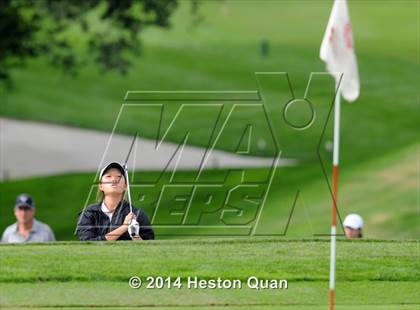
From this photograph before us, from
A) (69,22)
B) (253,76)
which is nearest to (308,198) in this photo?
(69,22)

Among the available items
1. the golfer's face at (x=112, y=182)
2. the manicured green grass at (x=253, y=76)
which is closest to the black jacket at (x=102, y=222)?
the golfer's face at (x=112, y=182)

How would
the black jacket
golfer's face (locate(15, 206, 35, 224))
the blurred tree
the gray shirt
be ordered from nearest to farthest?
the black jacket, the gray shirt, golfer's face (locate(15, 206, 35, 224)), the blurred tree

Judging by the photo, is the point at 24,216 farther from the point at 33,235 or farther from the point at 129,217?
the point at 129,217

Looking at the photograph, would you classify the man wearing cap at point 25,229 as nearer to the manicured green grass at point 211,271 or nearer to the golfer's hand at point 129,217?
the manicured green grass at point 211,271

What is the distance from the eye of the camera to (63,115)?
45219mm

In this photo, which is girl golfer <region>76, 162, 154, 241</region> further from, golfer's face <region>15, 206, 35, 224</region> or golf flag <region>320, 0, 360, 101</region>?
golfer's face <region>15, 206, 35, 224</region>

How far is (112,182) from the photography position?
10.8 meters

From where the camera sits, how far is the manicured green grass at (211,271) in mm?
10156

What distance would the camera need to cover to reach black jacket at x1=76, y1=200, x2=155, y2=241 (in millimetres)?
10844

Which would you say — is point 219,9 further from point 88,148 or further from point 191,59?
point 88,148

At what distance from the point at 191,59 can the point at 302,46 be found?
4.27 meters

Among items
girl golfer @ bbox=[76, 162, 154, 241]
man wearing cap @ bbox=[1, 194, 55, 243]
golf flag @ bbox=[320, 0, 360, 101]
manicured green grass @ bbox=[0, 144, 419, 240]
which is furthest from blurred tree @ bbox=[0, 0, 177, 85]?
golf flag @ bbox=[320, 0, 360, 101]

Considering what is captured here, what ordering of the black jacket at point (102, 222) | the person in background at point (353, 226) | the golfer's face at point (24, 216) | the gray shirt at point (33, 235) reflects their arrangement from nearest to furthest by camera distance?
the black jacket at point (102, 222)
the person in background at point (353, 226)
the gray shirt at point (33, 235)
the golfer's face at point (24, 216)

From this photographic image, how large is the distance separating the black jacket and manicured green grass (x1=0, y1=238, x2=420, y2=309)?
93 mm
